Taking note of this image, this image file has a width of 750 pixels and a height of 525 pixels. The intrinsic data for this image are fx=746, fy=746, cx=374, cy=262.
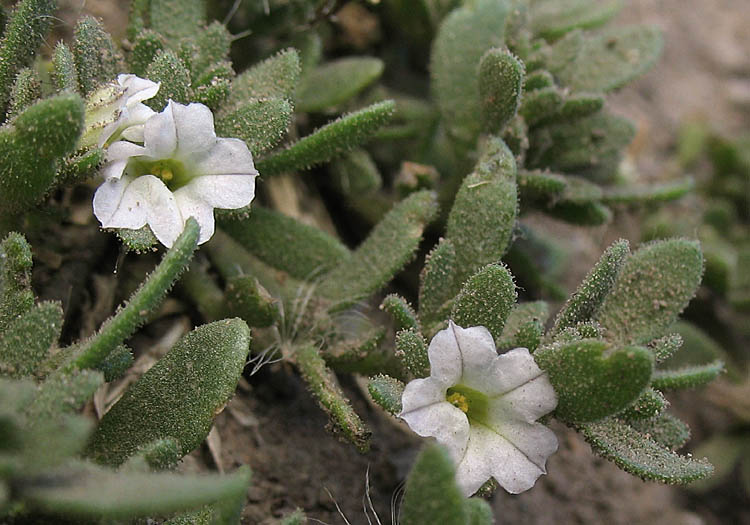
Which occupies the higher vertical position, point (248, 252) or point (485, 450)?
point (248, 252)

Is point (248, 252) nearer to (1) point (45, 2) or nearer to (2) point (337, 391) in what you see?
(2) point (337, 391)

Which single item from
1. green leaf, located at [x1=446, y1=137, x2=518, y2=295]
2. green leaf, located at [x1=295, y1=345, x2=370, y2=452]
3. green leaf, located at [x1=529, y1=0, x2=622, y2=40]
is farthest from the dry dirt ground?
green leaf, located at [x1=529, y1=0, x2=622, y2=40]

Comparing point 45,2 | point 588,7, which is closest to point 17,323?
point 45,2

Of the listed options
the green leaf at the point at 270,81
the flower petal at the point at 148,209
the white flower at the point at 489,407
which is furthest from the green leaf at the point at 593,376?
the green leaf at the point at 270,81

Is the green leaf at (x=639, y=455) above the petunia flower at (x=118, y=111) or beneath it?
beneath

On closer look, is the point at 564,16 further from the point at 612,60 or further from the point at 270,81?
the point at 270,81

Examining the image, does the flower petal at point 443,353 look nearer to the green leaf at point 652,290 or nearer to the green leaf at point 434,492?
the green leaf at point 434,492

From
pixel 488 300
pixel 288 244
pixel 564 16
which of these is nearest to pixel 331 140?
pixel 288 244
